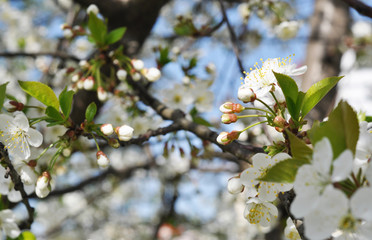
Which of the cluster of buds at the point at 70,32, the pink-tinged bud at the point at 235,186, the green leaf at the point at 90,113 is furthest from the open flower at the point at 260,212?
the cluster of buds at the point at 70,32

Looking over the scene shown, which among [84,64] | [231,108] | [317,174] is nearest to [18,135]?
[84,64]

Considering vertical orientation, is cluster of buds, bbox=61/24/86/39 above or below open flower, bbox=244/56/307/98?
below

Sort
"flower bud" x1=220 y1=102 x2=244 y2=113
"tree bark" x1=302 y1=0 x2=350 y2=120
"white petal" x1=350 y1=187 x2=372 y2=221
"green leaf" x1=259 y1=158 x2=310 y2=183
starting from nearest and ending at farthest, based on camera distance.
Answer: "white petal" x1=350 y1=187 x2=372 y2=221 → "green leaf" x1=259 y1=158 x2=310 y2=183 → "flower bud" x1=220 y1=102 x2=244 y2=113 → "tree bark" x1=302 y1=0 x2=350 y2=120

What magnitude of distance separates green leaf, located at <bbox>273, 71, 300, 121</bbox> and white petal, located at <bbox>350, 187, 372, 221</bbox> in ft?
1.07

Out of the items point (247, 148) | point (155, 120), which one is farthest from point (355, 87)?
point (247, 148)

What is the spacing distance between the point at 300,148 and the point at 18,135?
93 cm

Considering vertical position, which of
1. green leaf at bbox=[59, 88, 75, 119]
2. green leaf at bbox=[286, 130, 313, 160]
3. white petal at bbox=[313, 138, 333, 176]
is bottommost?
green leaf at bbox=[59, 88, 75, 119]

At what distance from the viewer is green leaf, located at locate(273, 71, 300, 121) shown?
909mm

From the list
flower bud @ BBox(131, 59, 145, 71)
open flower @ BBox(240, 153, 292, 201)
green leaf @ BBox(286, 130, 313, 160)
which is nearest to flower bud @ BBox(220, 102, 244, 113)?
open flower @ BBox(240, 153, 292, 201)

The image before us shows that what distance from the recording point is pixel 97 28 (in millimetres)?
1497

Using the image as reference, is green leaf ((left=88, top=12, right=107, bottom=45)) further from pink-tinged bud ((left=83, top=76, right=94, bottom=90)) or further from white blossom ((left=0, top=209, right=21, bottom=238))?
white blossom ((left=0, top=209, right=21, bottom=238))

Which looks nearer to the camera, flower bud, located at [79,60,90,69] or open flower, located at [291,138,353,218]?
open flower, located at [291,138,353,218]

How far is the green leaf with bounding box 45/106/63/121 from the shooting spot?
107 centimetres

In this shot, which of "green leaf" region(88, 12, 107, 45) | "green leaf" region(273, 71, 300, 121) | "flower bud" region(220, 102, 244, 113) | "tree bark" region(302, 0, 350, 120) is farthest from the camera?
"tree bark" region(302, 0, 350, 120)
